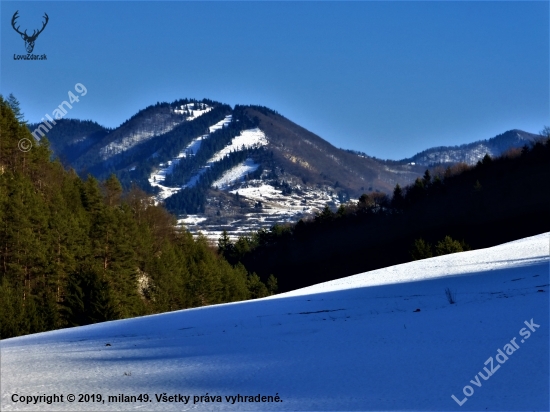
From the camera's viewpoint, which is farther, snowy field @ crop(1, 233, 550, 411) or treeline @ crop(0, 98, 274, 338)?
treeline @ crop(0, 98, 274, 338)

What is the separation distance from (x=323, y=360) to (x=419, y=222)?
88096mm

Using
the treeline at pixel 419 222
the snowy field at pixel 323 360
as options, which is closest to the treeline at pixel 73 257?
the treeline at pixel 419 222

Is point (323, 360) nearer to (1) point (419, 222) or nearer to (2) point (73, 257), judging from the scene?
(2) point (73, 257)

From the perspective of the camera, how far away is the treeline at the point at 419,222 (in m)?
82.6

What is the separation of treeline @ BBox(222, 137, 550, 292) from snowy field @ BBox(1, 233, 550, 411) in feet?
228

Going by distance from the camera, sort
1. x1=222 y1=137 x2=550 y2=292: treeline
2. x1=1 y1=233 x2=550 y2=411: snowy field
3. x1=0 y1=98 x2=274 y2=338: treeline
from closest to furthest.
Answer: x1=1 y1=233 x2=550 y2=411: snowy field < x1=0 y1=98 x2=274 y2=338: treeline < x1=222 y1=137 x2=550 y2=292: treeline

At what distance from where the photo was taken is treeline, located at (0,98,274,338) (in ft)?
137

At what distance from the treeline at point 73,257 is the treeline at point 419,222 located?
77.1ft

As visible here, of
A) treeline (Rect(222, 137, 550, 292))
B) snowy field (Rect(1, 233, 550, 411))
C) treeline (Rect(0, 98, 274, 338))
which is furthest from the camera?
treeline (Rect(222, 137, 550, 292))

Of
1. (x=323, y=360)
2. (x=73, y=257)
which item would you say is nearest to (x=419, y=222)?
(x=73, y=257)

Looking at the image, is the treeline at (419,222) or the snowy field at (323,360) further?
the treeline at (419,222)

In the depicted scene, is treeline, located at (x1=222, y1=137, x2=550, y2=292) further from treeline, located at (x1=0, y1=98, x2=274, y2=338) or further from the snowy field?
the snowy field

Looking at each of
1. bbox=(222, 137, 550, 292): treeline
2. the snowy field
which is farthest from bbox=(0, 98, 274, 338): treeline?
the snowy field

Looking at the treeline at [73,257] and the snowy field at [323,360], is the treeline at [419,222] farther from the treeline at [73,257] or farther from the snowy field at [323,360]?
the snowy field at [323,360]
